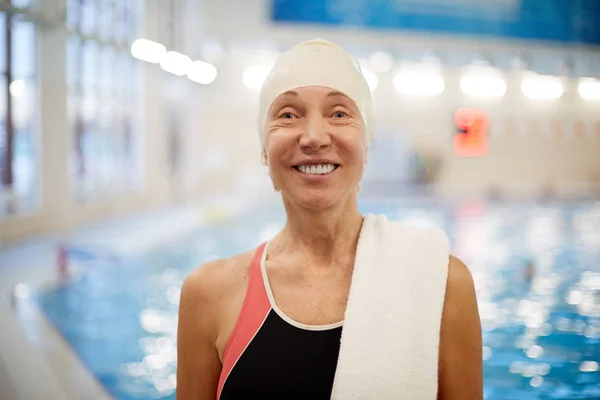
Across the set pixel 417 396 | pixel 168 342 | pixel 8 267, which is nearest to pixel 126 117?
pixel 8 267

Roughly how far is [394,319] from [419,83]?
16.3 metres

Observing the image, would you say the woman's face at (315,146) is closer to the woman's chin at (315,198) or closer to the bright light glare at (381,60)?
the woman's chin at (315,198)

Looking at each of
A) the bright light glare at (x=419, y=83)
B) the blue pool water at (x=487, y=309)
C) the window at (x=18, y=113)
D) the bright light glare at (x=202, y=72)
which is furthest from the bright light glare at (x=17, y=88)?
the bright light glare at (x=419, y=83)

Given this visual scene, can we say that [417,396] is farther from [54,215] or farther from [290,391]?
[54,215]

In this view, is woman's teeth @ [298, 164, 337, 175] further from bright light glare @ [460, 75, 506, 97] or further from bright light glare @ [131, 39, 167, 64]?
bright light glare @ [460, 75, 506, 97]

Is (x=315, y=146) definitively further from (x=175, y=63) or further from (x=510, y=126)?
(x=510, y=126)

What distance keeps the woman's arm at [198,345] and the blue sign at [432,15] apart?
30.9 feet

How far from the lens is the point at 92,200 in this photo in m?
9.91

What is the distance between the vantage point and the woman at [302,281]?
1.20m

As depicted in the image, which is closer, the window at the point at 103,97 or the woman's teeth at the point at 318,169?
the woman's teeth at the point at 318,169

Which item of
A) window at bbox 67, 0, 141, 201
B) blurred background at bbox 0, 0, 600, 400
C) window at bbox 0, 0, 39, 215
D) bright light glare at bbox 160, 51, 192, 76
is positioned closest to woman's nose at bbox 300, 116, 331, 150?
Answer: blurred background at bbox 0, 0, 600, 400

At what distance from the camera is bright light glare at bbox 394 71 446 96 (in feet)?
54.3

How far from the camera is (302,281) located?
1.34 metres

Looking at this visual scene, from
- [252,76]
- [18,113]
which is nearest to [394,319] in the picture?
[18,113]
